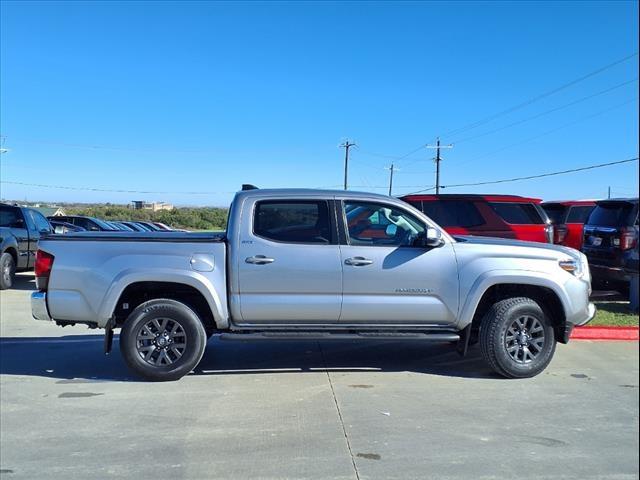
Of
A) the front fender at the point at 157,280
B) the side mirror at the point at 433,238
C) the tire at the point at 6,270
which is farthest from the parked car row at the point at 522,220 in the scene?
the tire at the point at 6,270

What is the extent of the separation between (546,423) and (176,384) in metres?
3.56

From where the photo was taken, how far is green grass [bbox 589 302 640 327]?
8.43 meters

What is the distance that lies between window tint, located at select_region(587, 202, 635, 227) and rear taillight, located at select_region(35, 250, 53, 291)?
890cm

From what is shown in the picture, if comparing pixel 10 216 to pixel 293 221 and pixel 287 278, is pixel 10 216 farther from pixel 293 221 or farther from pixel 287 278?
pixel 287 278

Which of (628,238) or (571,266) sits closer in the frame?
(571,266)

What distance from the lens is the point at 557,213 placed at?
44.4ft

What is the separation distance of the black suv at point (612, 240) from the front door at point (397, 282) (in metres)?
4.95

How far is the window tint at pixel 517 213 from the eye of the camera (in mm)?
10539

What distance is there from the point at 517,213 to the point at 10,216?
36.7ft

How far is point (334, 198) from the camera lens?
6.28 metres

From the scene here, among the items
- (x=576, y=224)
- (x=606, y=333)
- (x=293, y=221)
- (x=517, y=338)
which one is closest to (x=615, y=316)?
(x=606, y=333)

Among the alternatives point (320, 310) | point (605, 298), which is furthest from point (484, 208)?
point (320, 310)

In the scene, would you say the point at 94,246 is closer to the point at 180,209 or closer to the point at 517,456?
the point at 517,456

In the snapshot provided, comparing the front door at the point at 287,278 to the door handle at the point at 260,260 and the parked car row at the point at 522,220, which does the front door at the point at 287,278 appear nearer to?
the door handle at the point at 260,260
